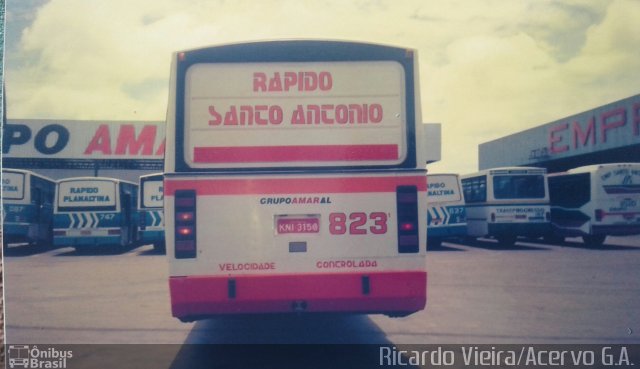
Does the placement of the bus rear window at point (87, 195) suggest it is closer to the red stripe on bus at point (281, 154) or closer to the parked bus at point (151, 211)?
the parked bus at point (151, 211)

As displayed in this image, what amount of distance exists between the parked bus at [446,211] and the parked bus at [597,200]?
2741 mm

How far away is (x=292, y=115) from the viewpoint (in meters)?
4.86

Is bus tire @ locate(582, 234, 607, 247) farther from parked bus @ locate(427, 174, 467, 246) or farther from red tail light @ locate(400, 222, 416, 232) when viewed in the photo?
red tail light @ locate(400, 222, 416, 232)

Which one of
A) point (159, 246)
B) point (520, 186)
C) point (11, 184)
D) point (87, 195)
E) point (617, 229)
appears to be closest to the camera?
point (11, 184)

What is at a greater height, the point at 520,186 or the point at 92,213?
the point at 520,186

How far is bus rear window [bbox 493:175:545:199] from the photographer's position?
54.0 feet

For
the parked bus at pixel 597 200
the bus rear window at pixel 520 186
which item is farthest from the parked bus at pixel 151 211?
the parked bus at pixel 597 200

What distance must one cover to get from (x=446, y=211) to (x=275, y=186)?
12.9 metres

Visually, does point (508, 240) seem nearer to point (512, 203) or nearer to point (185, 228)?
point (512, 203)

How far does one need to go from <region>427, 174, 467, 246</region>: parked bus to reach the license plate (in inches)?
493

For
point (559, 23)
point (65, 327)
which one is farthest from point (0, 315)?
point (559, 23)

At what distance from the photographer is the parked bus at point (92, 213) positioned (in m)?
15.0

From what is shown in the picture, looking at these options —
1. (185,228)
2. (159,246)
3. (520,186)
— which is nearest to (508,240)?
(520,186)

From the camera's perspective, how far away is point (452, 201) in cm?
1697
